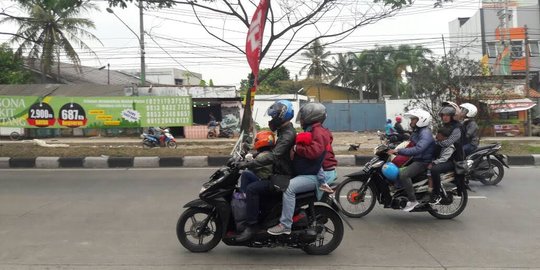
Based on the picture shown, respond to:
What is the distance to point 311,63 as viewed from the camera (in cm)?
4966

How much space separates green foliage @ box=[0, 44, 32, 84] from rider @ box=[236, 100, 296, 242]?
25.5 meters

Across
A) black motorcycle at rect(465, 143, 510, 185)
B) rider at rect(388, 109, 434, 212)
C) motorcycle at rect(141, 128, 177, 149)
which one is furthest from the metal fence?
rider at rect(388, 109, 434, 212)

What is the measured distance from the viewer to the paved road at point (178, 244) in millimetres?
4562

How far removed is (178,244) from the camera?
516 cm

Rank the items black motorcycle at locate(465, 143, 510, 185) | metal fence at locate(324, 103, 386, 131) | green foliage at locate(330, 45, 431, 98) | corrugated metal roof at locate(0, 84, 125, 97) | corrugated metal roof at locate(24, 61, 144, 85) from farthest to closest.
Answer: green foliage at locate(330, 45, 431, 98), metal fence at locate(324, 103, 386, 131), corrugated metal roof at locate(24, 61, 144, 85), corrugated metal roof at locate(0, 84, 125, 97), black motorcycle at locate(465, 143, 510, 185)

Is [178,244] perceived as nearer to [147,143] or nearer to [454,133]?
[454,133]

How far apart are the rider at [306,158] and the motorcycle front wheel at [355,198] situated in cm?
173

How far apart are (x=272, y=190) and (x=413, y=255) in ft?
5.04

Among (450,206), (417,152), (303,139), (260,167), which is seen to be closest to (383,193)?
(417,152)

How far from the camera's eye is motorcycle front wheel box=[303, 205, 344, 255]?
4.81m

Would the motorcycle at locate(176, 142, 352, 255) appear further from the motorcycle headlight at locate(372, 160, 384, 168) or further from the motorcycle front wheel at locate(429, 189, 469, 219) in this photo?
the motorcycle front wheel at locate(429, 189, 469, 219)

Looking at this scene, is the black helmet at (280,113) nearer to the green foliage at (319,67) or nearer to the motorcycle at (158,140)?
the motorcycle at (158,140)

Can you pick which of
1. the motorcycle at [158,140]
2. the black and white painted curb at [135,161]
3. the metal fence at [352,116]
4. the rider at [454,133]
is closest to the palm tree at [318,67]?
the metal fence at [352,116]

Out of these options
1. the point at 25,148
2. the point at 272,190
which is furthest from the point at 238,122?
the point at 272,190
